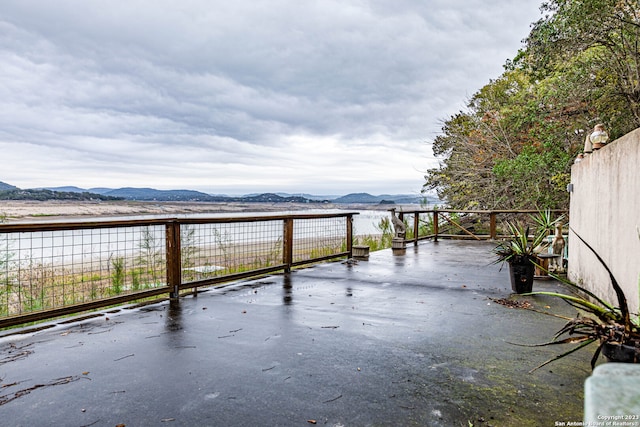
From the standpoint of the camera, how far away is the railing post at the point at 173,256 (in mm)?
4418

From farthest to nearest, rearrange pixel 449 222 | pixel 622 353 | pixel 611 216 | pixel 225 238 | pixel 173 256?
pixel 449 222 < pixel 225 238 < pixel 173 256 < pixel 611 216 < pixel 622 353

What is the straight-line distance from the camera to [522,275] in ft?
15.6

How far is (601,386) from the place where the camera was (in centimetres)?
52

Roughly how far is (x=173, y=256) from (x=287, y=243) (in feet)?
6.74

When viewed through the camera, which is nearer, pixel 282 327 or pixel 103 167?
pixel 282 327

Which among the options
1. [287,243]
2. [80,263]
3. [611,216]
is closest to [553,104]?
[611,216]

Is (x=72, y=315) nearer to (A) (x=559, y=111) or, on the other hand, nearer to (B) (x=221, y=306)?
(B) (x=221, y=306)

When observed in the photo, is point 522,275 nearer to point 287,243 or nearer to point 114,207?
point 287,243

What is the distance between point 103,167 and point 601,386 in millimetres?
21898

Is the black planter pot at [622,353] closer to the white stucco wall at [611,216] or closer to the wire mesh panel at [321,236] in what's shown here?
the white stucco wall at [611,216]

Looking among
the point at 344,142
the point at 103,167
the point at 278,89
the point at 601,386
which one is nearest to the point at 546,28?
the point at 278,89

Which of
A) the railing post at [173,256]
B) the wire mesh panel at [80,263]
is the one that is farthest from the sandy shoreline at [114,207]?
the railing post at [173,256]

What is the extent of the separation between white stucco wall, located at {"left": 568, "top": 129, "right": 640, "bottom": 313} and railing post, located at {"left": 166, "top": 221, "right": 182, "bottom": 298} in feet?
13.8

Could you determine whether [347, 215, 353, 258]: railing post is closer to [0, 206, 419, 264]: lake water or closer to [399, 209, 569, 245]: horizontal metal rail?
[0, 206, 419, 264]: lake water
